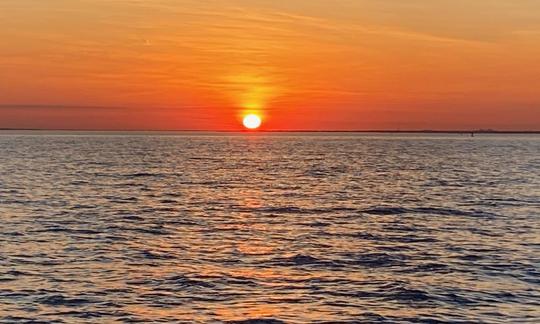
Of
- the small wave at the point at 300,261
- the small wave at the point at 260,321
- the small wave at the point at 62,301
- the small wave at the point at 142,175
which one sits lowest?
the small wave at the point at 260,321

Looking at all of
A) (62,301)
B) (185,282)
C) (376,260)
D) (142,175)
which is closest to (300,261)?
(376,260)

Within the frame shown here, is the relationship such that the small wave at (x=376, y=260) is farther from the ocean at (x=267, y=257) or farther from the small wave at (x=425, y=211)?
the small wave at (x=425, y=211)

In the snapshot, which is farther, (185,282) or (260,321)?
(185,282)

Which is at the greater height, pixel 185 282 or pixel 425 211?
pixel 425 211

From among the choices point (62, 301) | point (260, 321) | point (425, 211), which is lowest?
point (260, 321)

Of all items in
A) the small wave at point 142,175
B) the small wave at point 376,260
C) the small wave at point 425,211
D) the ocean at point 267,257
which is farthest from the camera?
the small wave at point 142,175

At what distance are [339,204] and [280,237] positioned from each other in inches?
718

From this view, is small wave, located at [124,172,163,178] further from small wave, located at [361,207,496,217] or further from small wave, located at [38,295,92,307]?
small wave, located at [38,295,92,307]

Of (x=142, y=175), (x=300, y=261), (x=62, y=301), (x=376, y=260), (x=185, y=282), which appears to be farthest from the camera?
(x=142, y=175)

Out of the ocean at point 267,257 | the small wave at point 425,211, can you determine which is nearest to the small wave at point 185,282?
the ocean at point 267,257

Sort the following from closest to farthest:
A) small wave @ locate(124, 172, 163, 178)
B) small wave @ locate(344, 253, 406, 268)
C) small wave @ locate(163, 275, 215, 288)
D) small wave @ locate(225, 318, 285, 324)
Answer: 1. small wave @ locate(225, 318, 285, 324)
2. small wave @ locate(163, 275, 215, 288)
3. small wave @ locate(344, 253, 406, 268)
4. small wave @ locate(124, 172, 163, 178)

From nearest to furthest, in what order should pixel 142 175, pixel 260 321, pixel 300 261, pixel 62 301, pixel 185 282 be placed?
pixel 260 321
pixel 62 301
pixel 185 282
pixel 300 261
pixel 142 175

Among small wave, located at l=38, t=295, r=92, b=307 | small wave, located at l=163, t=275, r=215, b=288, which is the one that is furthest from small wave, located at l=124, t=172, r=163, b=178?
small wave, located at l=38, t=295, r=92, b=307

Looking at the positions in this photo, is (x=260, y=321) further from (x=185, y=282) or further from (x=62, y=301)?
(x=62, y=301)
